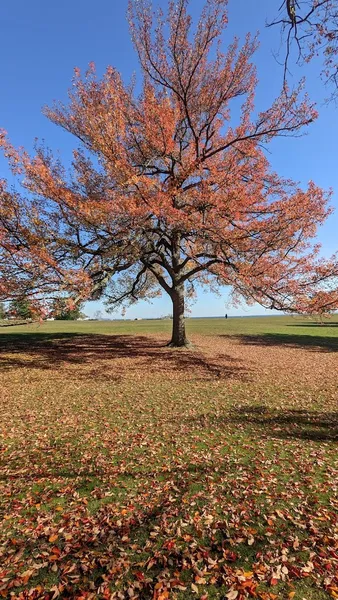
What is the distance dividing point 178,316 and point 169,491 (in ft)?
49.7

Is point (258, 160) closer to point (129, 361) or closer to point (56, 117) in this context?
point (56, 117)

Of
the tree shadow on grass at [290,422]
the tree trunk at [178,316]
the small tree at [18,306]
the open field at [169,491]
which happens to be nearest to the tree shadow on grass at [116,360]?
the tree trunk at [178,316]

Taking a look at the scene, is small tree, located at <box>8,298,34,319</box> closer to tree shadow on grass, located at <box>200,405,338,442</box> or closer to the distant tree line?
the distant tree line

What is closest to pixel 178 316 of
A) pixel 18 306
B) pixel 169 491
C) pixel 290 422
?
pixel 18 306

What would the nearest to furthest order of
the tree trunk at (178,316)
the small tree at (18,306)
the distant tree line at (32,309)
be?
the distant tree line at (32,309), the small tree at (18,306), the tree trunk at (178,316)

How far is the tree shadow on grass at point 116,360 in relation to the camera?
14516mm

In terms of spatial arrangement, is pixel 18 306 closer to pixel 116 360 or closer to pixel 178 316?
pixel 116 360

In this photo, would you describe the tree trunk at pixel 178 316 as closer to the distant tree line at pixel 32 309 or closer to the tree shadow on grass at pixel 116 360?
the tree shadow on grass at pixel 116 360

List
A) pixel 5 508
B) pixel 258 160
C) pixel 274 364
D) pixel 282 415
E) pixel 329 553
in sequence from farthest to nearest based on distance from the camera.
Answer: pixel 258 160
pixel 274 364
pixel 282 415
pixel 5 508
pixel 329 553

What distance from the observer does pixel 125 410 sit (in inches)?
371

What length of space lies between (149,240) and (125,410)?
999cm

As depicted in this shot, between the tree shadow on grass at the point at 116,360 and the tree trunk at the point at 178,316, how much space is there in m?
0.88

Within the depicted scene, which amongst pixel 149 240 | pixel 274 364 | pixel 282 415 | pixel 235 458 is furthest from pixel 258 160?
pixel 235 458

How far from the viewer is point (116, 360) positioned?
16.9 meters
